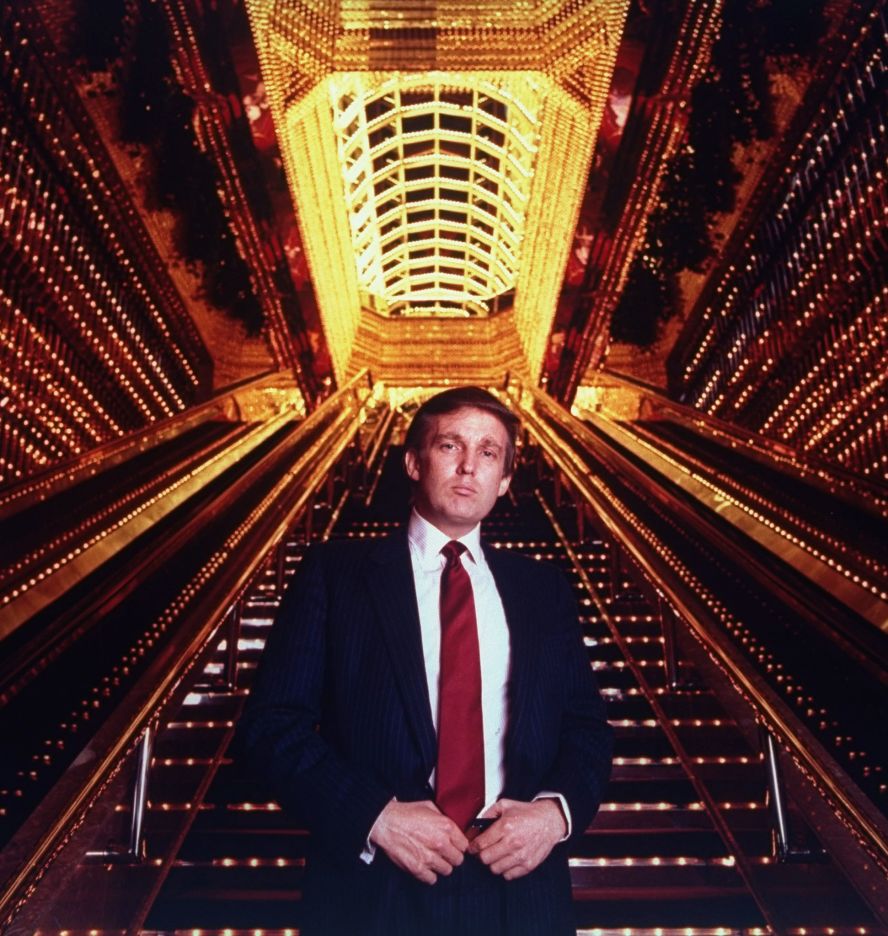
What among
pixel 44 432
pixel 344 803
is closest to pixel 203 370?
pixel 44 432

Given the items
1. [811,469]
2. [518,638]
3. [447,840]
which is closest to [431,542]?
[518,638]

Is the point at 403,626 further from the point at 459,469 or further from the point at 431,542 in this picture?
the point at 459,469

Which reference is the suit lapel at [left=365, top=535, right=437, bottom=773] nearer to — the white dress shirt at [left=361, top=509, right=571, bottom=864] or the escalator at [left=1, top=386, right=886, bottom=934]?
the white dress shirt at [left=361, top=509, right=571, bottom=864]

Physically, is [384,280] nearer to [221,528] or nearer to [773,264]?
[773,264]

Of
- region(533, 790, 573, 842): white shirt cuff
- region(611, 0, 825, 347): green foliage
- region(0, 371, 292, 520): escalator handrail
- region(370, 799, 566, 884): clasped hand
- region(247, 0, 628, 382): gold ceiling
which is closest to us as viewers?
region(370, 799, 566, 884): clasped hand

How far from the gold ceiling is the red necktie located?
23.6ft

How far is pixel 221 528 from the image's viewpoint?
4207 millimetres

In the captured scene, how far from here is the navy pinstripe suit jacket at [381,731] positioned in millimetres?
1287

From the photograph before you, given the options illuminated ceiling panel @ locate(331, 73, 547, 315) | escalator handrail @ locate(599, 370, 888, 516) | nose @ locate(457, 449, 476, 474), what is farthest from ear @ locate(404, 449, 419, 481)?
illuminated ceiling panel @ locate(331, 73, 547, 315)

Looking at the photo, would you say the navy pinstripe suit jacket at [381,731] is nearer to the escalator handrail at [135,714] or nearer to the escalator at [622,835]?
the escalator handrail at [135,714]

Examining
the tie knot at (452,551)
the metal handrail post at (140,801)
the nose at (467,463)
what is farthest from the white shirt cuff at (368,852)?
the metal handrail post at (140,801)

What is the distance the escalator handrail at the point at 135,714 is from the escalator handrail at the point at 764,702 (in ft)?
5.21

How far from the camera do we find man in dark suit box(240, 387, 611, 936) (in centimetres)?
127

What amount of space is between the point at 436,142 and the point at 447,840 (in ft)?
64.1
